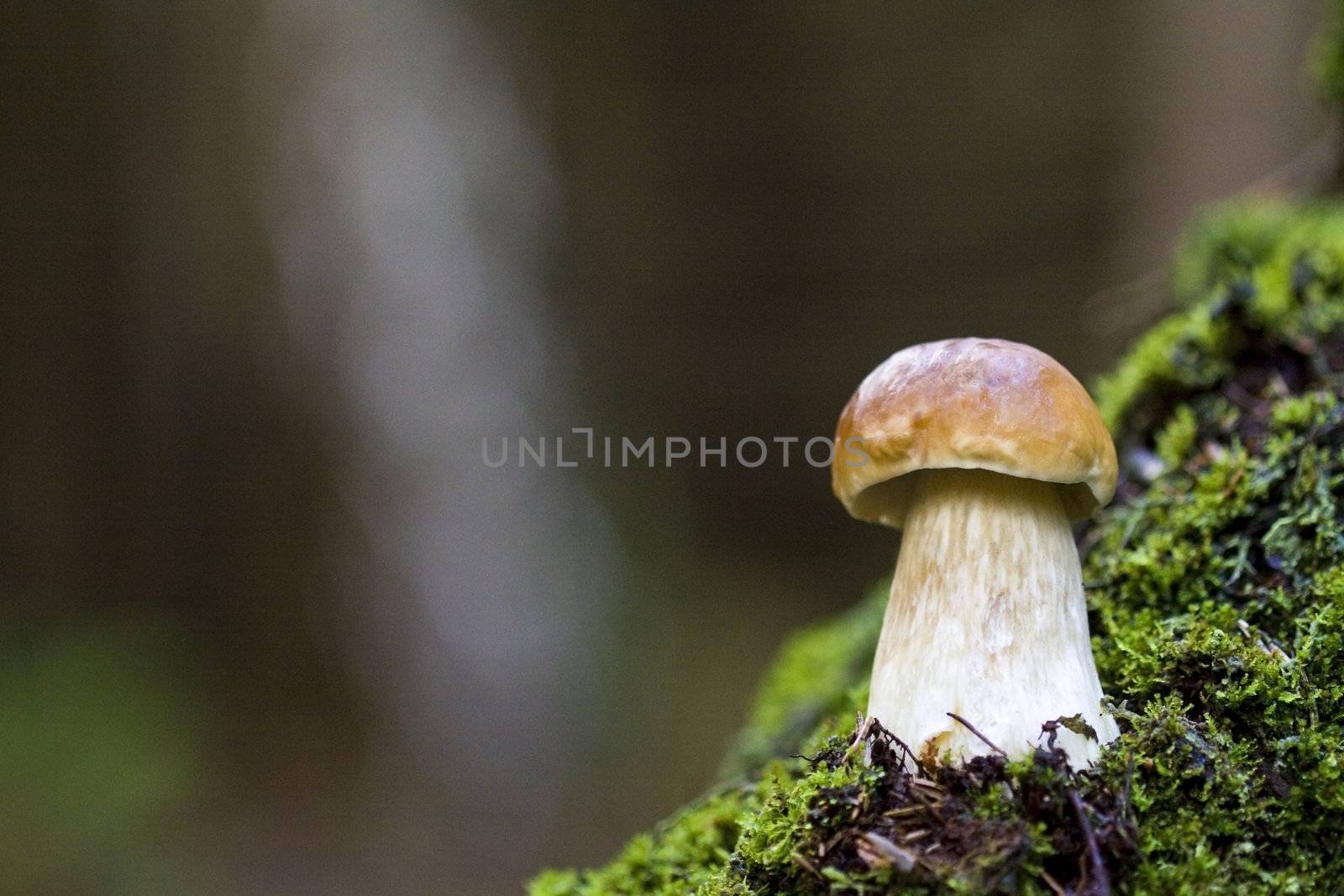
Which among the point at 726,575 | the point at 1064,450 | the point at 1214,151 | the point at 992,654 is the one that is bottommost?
the point at 726,575

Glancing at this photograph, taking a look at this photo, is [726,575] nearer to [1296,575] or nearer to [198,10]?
[198,10]

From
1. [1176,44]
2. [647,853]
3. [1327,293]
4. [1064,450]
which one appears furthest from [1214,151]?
[647,853]

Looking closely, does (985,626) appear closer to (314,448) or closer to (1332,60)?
(1332,60)

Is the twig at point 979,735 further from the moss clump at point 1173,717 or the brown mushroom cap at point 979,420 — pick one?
the brown mushroom cap at point 979,420

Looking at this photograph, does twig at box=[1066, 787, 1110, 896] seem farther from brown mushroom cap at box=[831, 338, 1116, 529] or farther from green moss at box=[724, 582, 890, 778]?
green moss at box=[724, 582, 890, 778]

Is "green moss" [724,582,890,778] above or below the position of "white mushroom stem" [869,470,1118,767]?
below

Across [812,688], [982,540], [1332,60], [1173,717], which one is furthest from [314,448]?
[1332,60]

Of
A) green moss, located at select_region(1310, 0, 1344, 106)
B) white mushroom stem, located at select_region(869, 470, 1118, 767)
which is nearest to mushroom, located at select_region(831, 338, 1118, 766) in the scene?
white mushroom stem, located at select_region(869, 470, 1118, 767)

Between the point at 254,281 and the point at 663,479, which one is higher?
the point at 254,281

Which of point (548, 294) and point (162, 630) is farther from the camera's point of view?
point (548, 294)
